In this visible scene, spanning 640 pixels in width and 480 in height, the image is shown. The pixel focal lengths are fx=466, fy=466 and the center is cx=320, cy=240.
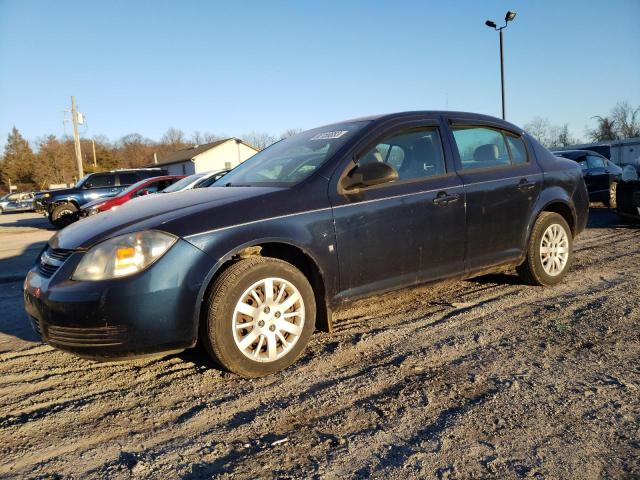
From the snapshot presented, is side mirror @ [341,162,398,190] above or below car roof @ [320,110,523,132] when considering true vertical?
below

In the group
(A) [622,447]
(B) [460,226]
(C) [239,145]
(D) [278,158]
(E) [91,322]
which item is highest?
(C) [239,145]

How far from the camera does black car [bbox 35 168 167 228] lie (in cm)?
1571

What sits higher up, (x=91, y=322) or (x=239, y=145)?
(x=239, y=145)

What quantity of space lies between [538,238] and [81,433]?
403 centimetres

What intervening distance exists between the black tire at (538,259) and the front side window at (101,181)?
15281 millimetres

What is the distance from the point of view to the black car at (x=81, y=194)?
1571 cm

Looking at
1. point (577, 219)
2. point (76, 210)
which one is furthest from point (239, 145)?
point (577, 219)

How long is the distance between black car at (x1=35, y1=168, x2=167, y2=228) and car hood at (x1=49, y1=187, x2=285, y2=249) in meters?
13.4

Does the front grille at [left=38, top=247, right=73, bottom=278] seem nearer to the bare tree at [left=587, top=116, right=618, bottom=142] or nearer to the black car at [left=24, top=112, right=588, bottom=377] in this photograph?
the black car at [left=24, top=112, right=588, bottom=377]

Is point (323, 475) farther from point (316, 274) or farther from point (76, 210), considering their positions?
point (76, 210)

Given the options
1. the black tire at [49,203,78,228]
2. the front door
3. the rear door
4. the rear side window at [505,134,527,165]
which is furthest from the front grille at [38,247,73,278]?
the black tire at [49,203,78,228]

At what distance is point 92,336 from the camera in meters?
2.64

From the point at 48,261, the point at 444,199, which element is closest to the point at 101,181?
the point at 48,261

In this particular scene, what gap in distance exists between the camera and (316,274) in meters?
3.20
